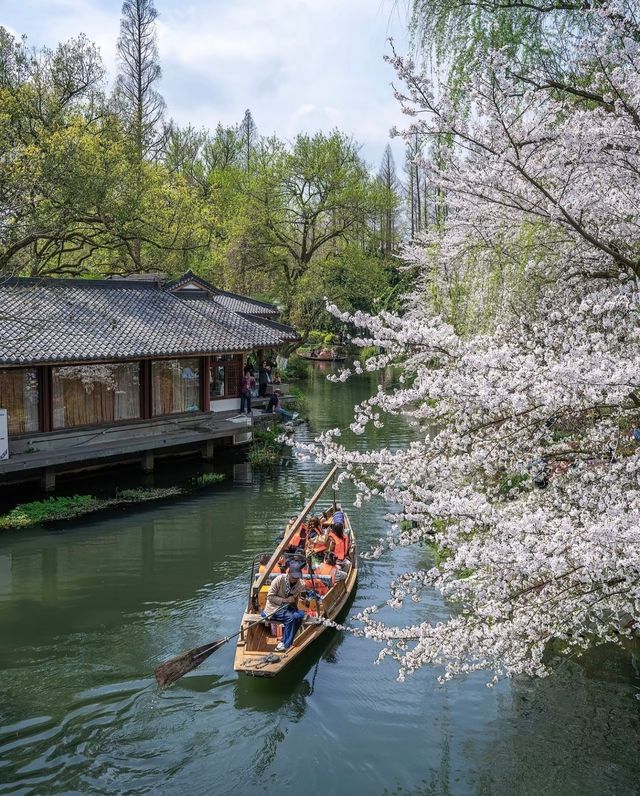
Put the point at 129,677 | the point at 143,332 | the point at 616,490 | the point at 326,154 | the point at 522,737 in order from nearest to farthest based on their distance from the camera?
the point at 616,490 < the point at 522,737 < the point at 129,677 < the point at 143,332 < the point at 326,154

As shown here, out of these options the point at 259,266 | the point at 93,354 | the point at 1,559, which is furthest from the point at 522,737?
the point at 259,266

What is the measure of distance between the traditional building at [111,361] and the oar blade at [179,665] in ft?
28.7

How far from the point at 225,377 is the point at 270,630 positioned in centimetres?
1367

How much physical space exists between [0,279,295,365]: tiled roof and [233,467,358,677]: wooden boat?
8.40m

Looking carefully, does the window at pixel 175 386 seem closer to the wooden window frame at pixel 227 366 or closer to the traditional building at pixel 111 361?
the traditional building at pixel 111 361

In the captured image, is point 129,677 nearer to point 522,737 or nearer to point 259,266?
point 522,737

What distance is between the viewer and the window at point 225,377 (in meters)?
22.8

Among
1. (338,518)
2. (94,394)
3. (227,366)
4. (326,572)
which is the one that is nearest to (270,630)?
(326,572)

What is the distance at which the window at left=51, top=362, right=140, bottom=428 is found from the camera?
60.7 ft

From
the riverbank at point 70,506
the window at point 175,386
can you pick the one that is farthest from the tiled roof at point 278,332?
the riverbank at point 70,506

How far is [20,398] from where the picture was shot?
1767 cm

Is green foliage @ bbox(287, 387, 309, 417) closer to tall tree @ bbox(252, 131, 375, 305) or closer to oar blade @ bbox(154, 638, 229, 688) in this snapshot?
tall tree @ bbox(252, 131, 375, 305)

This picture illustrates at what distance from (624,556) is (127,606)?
9392 mm

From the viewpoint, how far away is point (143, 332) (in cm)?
1994
